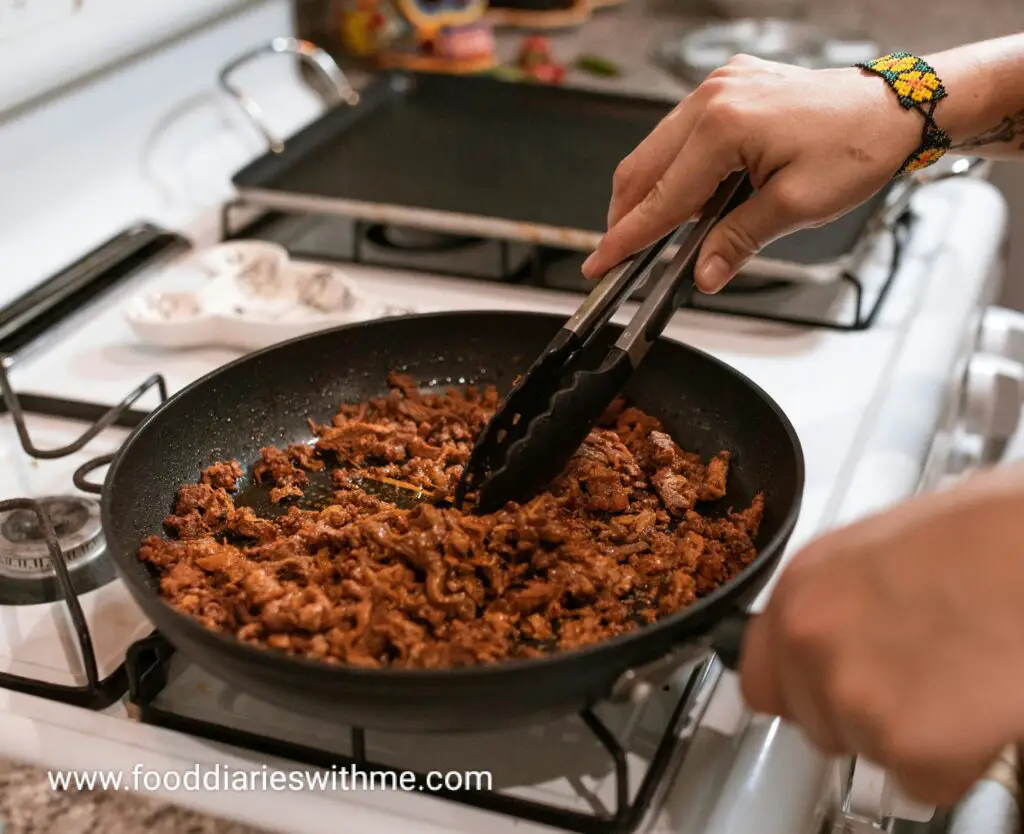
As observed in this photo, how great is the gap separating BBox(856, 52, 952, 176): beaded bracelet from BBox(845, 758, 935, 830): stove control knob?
48 centimetres

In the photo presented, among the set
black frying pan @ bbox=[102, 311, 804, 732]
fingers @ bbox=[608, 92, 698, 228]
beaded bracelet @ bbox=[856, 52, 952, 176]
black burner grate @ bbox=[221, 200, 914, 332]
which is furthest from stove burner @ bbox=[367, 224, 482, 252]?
beaded bracelet @ bbox=[856, 52, 952, 176]

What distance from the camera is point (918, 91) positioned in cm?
89

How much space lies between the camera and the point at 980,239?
4.50 ft

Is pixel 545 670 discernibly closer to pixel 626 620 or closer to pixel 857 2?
pixel 626 620

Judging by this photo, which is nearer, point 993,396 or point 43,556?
point 43,556

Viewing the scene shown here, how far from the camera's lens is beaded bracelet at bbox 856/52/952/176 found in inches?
34.7

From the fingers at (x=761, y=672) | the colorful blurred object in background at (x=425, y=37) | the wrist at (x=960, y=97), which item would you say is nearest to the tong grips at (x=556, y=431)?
the fingers at (x=761, y=672)

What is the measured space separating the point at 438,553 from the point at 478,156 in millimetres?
836

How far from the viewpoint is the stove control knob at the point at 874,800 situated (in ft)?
2.35

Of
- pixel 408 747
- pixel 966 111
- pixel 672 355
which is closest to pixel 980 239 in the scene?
pixel 966 111

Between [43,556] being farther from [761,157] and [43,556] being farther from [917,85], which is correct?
[917,85]

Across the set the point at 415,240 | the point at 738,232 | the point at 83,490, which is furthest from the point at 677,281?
the point at 415,240

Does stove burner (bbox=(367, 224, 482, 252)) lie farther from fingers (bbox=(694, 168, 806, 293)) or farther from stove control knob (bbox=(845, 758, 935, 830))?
stove control knob (bbox=(845, 758, 935, 830))

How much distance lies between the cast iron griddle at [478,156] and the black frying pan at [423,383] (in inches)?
10.7
